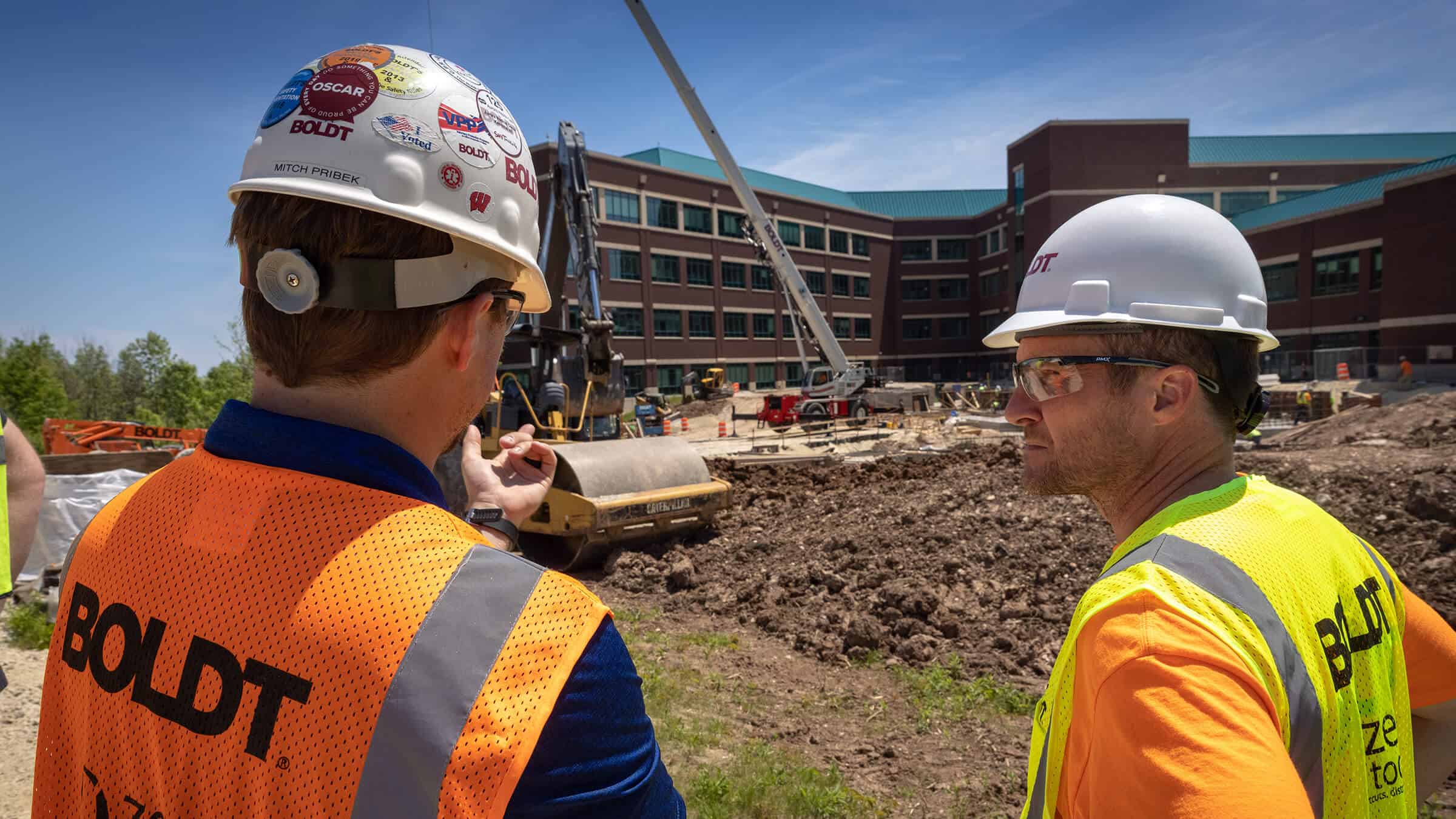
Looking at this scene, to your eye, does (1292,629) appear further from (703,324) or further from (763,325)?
(763,325)

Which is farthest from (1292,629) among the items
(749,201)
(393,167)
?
(749,201)

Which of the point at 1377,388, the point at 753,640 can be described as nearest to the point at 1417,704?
the point at 753,640

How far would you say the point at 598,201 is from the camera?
164ft

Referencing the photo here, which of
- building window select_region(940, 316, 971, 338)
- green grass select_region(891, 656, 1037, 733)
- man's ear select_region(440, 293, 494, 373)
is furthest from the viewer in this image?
building window select_region(940, 316, 971, 338)

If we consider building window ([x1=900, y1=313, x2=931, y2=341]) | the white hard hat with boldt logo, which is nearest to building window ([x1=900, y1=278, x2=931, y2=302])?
building window ([x1=900, y1=313, x2=931, y2=341])

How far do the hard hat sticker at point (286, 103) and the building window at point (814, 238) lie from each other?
2556 inches

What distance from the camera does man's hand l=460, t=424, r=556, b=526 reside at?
7.34ft

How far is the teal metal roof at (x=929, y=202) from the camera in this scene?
254ft

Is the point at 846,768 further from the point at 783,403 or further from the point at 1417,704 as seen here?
the point at 783,403

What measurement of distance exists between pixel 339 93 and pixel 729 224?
5912 cm

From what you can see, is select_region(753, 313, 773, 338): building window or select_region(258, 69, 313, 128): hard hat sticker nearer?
select_region(258, 69, 313, 128): hard hat sticker

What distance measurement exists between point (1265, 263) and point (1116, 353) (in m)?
57.1

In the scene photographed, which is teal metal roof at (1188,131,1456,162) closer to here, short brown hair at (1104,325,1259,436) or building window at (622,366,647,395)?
building window at (622,366,647,395)

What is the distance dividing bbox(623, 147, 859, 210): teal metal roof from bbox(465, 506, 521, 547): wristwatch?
54048 mm
